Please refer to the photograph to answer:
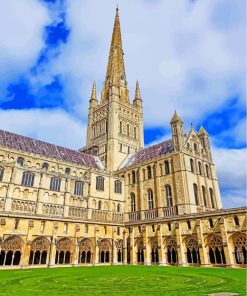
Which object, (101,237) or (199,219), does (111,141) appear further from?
(199,219)

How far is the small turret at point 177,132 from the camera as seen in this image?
43781mm

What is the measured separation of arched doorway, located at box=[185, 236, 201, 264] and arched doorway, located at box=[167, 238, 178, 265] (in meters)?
1.86

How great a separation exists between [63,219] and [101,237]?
7.46 metres

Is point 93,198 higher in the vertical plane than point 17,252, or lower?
higher

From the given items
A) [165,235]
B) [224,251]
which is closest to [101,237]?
[165,235]

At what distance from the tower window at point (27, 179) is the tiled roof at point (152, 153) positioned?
72.3ft

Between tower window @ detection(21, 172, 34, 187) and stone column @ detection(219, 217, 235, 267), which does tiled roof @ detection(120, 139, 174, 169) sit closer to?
stone column @ detection(219, 217, 235, 267)

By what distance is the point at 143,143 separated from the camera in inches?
2625

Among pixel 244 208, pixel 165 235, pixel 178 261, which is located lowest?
pixel 178 261

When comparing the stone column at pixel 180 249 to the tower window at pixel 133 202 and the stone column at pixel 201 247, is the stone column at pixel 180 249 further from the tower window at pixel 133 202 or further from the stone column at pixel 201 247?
the tower window at pixel 133 202

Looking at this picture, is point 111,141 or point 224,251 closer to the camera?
point 224,251

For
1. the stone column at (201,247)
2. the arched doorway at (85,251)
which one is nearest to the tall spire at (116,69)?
the arched doorway at (85,251)

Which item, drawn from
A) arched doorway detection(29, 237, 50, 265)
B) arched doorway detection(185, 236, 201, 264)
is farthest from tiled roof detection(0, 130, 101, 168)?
arched doorway detection(185, 236, 201, 264)

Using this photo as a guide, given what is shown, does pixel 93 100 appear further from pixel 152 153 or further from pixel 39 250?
pixel 39 250
